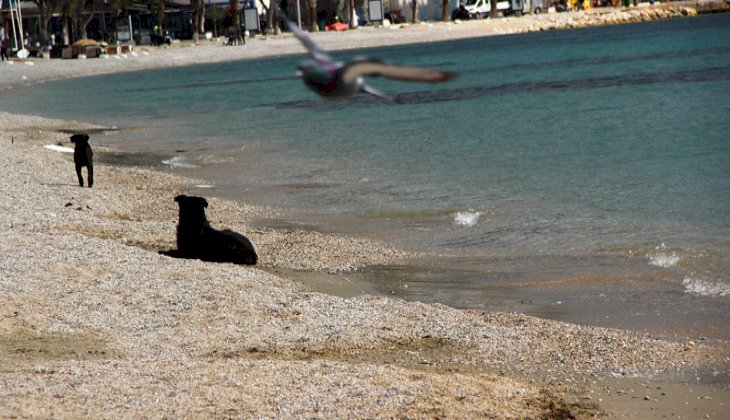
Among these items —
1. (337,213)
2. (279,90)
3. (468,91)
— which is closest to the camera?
(337,213)

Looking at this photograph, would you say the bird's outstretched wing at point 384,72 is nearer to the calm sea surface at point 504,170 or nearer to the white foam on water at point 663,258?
the calm sea surface at point 504,170

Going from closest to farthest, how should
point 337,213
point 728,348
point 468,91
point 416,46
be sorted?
point 728,348, point 337,213, point 468,91, point 416,46

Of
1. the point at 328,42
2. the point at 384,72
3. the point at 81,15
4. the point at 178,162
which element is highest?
the point at 384,72

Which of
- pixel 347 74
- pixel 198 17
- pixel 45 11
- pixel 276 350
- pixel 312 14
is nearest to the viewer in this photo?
pixel 347 74

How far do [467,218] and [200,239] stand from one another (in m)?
5.56

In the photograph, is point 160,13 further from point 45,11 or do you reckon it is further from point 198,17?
point 45,11

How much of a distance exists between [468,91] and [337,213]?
30.2 m

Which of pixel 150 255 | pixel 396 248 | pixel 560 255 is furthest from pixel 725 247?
pixel 150 255

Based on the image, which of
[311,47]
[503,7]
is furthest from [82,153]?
[503,7]

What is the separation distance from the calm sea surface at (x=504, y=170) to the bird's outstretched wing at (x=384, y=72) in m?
0.32

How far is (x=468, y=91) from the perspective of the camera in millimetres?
45406

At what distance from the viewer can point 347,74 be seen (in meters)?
2.50

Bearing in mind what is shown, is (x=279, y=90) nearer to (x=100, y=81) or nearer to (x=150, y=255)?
(x=100, y=81)

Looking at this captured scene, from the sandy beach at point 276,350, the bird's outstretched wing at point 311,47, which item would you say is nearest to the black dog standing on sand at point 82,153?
the sandy beach at point 276,350
